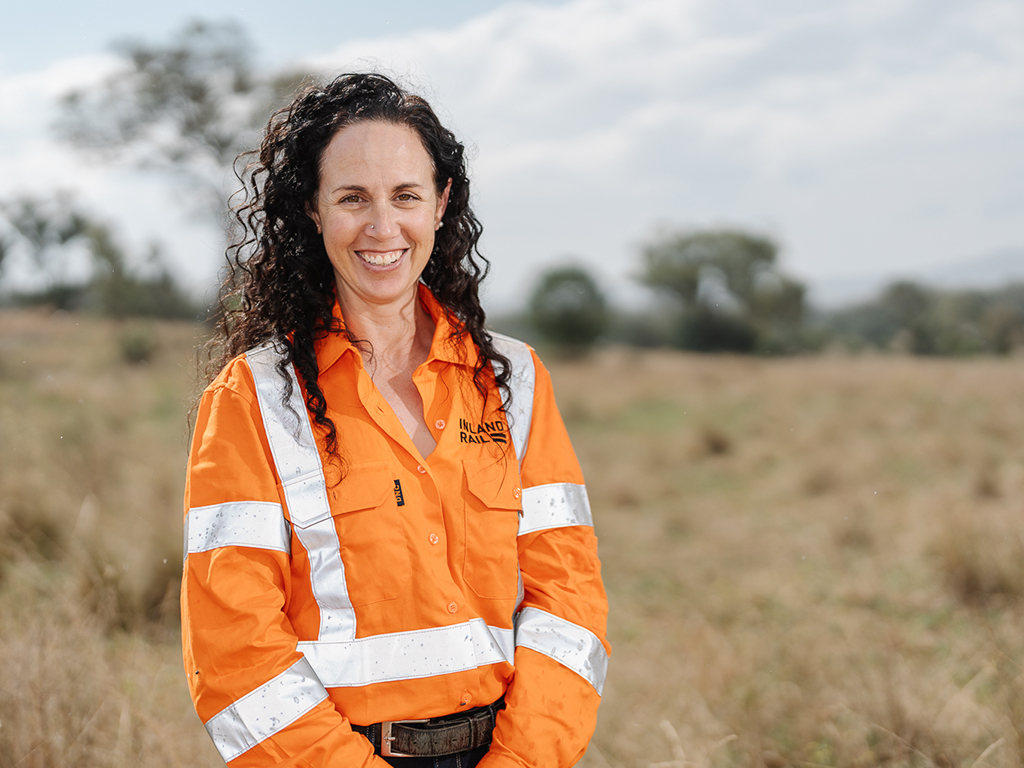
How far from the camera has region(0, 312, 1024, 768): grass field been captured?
318 cm

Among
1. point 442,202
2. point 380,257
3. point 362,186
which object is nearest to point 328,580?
point 380,257

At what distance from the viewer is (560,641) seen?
5.74 ft

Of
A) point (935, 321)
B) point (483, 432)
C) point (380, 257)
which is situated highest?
point (380, 257)

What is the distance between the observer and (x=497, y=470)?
→ 177 cm

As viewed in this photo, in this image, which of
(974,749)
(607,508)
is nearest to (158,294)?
(607,508)

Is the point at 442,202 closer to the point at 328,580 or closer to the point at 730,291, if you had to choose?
the point at 328,580

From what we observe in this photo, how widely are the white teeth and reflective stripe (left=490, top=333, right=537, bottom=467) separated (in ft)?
1.21

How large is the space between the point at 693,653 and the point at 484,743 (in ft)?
9.91

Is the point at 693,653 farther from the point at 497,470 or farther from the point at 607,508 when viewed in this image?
the point at 607,508

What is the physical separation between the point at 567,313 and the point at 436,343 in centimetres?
2755

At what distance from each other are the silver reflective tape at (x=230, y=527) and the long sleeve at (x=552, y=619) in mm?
588

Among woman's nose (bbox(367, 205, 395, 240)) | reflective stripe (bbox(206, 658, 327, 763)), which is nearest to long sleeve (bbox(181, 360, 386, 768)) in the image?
reflective stripe (bbox(206, 658, 327, 763))

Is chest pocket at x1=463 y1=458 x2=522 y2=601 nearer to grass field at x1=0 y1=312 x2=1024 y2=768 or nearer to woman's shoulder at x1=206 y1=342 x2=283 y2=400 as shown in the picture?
woman's shoulder at x1=206 y1=342 x2=283 y2=400

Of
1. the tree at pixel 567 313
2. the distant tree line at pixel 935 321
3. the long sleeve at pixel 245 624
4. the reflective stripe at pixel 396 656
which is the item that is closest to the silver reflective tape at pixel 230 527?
the long sleeve at pixel 245 624
